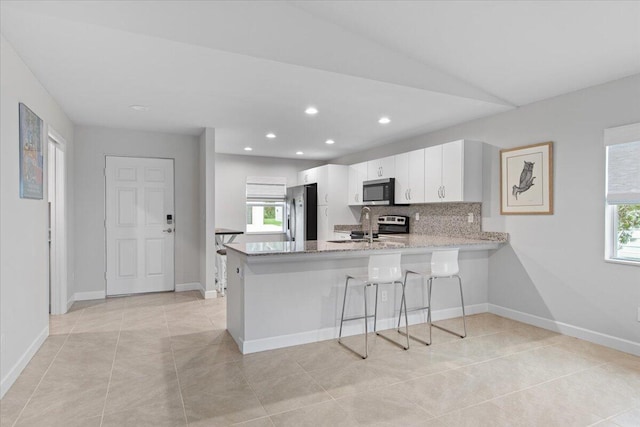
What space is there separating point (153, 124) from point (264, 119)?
152 cm

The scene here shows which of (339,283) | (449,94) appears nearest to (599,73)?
(449,94)

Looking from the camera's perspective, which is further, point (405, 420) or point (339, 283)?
point (339, 283)

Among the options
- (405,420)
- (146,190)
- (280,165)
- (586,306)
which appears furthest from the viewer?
(280,165)

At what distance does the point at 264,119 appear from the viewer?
14.4 feet

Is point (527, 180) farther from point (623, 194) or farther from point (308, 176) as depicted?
point (308, 176)

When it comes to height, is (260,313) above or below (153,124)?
below

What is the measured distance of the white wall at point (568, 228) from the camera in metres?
3.18

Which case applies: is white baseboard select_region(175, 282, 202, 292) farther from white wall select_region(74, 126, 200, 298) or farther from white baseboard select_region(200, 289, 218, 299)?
white baseboard select_region(200, 289, 218, 299)

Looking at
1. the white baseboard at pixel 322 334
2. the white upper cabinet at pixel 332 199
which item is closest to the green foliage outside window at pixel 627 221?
the white baseboard at pixel 322 334

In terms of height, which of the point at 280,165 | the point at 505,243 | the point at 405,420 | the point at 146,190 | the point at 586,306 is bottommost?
the point at 405,420

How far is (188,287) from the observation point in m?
5.52

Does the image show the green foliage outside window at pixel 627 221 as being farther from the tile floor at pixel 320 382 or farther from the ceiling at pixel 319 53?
the ceiling at pixel 319 53

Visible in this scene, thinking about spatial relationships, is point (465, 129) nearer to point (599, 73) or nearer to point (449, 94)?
point (449, 94)

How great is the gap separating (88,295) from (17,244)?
2.64 m
